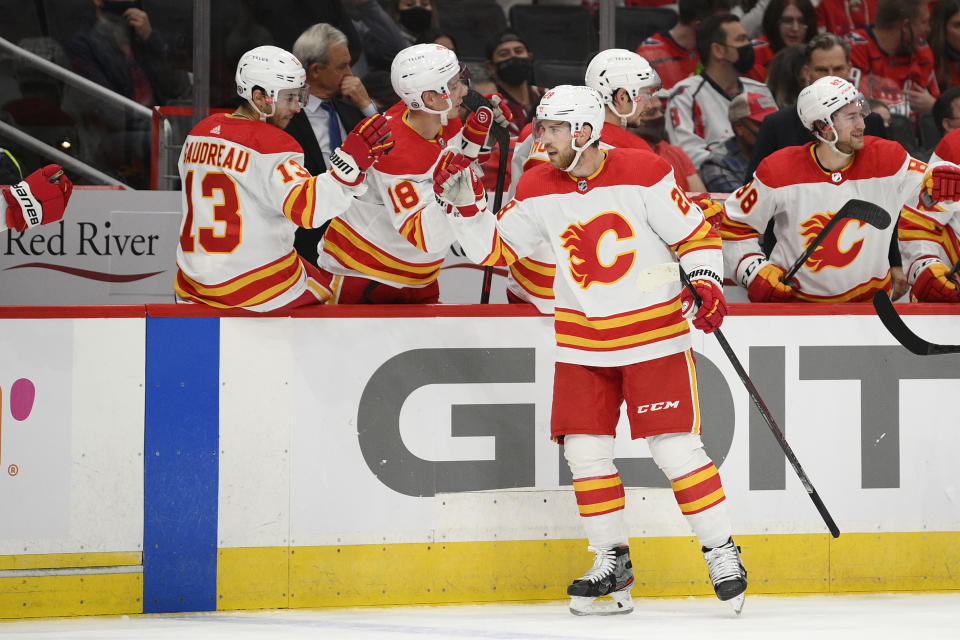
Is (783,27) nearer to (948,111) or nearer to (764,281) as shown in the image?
(948,111)

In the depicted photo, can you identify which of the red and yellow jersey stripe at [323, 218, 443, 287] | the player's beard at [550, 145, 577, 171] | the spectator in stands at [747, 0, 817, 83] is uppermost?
the spectator in stands at [747, 0, 817, 83]

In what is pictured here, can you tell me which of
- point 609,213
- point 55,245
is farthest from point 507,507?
point 55,245

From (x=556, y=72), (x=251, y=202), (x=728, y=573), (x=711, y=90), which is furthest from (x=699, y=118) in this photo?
(x=728, y=573)

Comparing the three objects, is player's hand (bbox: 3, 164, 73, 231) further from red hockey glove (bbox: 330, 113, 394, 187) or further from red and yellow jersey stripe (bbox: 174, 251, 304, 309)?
red hockey glove (bbox: 330, 113, 394, 187)

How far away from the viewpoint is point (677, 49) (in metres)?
5.23

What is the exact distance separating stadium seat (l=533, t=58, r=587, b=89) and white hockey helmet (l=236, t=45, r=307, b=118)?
1672 millimetres

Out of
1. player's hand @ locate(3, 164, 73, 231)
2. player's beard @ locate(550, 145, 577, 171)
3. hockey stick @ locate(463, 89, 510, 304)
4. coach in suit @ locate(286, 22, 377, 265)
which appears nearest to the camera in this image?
player's beard @ locate(550, 145, 577, 171)

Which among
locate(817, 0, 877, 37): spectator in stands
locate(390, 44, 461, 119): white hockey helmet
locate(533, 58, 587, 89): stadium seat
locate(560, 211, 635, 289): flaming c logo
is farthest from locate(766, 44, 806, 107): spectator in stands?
locate(560, 211, 635, 289): flaming c logo

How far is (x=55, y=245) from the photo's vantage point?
463cm

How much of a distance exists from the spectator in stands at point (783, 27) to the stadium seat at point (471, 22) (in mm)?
1149

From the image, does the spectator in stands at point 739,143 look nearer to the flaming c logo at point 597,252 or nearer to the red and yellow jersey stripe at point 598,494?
the flaming c logo at point 597,252

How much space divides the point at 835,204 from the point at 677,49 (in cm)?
161

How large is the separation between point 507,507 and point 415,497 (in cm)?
26

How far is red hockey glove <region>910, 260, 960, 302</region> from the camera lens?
3.85 metres
